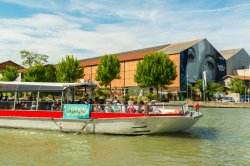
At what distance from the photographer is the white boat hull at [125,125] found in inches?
699

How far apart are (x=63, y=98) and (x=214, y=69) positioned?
76.9 metres

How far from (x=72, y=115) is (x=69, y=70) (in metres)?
49.6

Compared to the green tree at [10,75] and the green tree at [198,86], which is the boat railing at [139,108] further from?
the green tree at [10,75]

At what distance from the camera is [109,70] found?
221 ft

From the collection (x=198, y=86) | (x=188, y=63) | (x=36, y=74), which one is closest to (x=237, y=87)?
(x=198, y=86)

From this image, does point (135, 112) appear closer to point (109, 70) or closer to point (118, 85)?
point (109, 70)

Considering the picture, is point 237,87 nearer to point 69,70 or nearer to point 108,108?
point 69,70

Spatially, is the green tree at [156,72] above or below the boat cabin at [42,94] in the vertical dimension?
above

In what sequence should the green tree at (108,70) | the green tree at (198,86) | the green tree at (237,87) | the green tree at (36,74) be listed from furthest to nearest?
the green tree at (237,87), the green tree at (198,86), the green tree at (36,74), the green tree at (108,70)

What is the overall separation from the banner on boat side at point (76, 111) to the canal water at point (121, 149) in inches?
41.6

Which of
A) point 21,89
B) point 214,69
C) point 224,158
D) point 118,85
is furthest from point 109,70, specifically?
point 224,158

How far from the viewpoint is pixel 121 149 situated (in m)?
14.9

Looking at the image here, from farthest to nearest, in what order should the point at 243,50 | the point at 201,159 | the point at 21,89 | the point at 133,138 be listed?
the point at 243,50
the point at 21,89
the point at 133,138
the point at 201,159

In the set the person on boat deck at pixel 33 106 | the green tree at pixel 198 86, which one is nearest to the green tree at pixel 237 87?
the green tree at pixel 198 86
